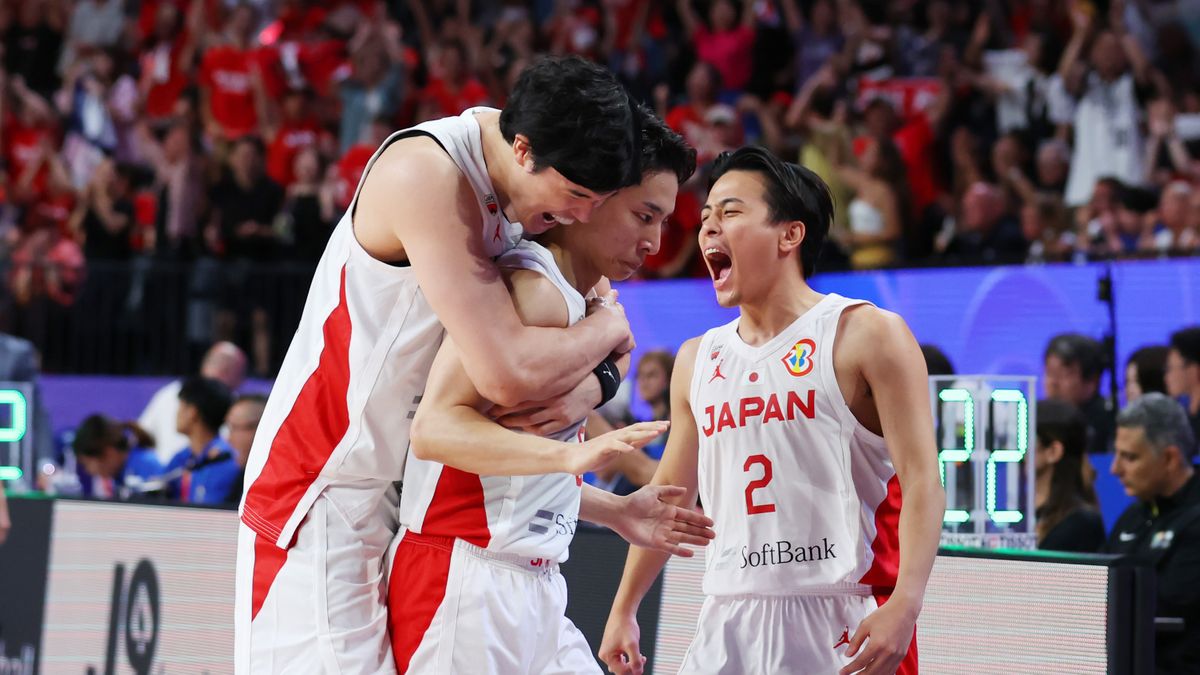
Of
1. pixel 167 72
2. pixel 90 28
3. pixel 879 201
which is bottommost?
pixel 879 201

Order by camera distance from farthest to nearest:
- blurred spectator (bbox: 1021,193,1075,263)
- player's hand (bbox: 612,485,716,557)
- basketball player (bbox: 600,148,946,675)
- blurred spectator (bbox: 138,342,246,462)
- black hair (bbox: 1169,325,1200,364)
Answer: blurred spectator (bbox: 138,342,246,462)
blurred spectator (bbox: 1021,193,1075,263)
black hair (bbox: 1169,325,1200,364)
basketball player (bbox: 600,148,946,675)
player's hand (bbox: 612,485,716,557)

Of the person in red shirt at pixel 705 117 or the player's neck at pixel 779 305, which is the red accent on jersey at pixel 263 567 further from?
the person in red shirt at pixel 705 117

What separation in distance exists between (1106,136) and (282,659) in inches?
365

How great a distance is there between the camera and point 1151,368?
803 cm

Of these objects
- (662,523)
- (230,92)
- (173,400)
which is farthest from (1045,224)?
(230,92)

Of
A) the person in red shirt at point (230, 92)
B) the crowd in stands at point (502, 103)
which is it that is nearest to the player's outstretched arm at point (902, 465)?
the crowd in stands at point (502, 103)

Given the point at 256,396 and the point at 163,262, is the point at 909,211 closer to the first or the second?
the point at 256,396

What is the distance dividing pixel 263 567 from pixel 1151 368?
578 cm

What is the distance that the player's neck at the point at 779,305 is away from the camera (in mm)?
4223

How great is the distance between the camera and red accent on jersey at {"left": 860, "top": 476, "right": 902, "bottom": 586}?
3.96 meters

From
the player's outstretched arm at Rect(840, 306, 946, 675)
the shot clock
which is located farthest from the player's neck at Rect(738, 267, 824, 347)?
the shot clock

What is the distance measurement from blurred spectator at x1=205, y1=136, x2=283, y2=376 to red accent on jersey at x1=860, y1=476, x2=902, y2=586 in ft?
32.3

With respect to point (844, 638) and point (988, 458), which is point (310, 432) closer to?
point (844, 638)

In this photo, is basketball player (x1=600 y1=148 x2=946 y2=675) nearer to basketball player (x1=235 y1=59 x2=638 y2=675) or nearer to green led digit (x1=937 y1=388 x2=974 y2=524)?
basketball player (x1=235 y1=59 x2=638 y2=675)
